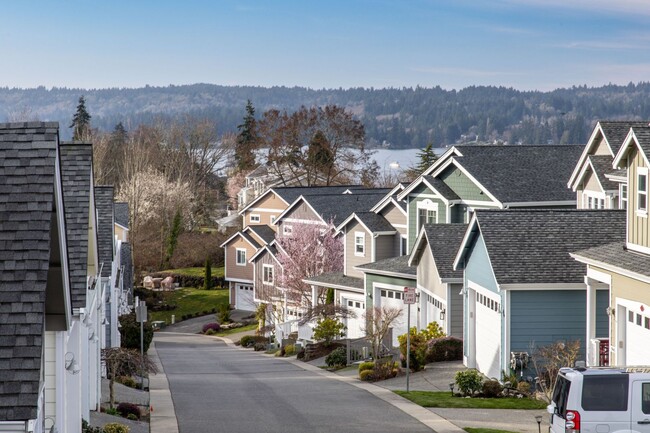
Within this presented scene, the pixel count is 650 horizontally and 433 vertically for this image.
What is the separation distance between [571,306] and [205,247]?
6515 centimetres

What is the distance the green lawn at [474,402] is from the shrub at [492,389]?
387 mm

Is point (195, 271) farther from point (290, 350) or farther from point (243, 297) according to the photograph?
point (290, 350)

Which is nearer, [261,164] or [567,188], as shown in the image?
[567,188]

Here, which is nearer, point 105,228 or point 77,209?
point 77,209

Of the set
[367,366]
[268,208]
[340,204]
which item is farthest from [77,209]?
[268,208]

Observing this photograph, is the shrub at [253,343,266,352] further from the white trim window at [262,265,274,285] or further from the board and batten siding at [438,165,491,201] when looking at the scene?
the board and batten siding at [438,165,491,201]

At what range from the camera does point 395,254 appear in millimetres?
50250

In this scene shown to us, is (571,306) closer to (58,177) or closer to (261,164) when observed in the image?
(58,177)

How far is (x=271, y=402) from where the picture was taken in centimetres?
2786

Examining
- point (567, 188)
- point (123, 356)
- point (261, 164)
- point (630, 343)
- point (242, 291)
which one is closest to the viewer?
point (630, 343)

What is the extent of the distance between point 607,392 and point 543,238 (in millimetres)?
13011

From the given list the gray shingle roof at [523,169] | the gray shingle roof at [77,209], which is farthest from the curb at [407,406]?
the gray shingle roof at [523,169]

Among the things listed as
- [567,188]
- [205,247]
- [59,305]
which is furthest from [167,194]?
[59,305]

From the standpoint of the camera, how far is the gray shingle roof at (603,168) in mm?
35312
